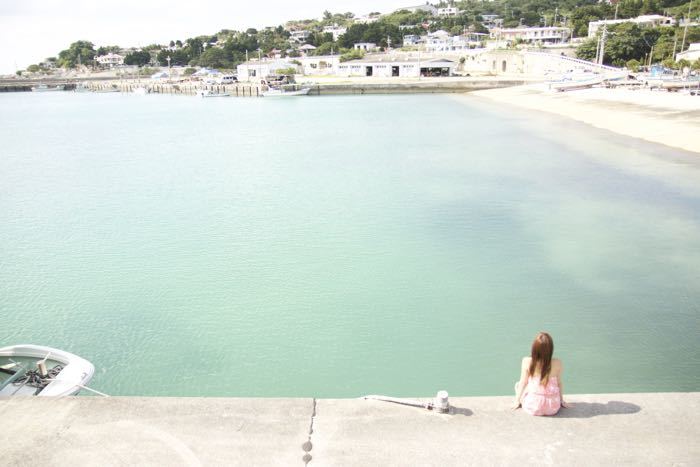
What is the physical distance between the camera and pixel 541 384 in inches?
182

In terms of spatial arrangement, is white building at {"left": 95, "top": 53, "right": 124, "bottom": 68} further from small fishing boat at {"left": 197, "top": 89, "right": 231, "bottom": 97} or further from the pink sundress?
the pink sundress

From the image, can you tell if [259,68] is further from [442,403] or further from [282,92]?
[442,403]

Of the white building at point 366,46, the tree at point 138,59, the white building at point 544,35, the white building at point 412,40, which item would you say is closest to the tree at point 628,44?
the white building at point 544,35

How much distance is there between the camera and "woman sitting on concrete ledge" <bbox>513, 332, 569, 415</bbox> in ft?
15.1

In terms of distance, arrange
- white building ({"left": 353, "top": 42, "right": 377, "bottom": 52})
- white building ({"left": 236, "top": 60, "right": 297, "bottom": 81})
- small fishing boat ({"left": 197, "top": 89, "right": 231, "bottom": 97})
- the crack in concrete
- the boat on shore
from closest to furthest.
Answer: the crack in concrete → small fishing boat ({"left": 197, "top": 89, "right": 231, "bottom": 97}) → white building ({"left": 236, "top": 60, "right": 297, "bottom": 81}) → the boat on shore → white building ({"left": 353, "top": 42, "right": 377, "bottom": 52})

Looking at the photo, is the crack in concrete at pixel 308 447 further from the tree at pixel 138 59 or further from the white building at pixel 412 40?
the tree at pixel 138 59

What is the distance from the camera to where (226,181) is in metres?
21.5

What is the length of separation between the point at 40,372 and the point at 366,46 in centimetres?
12204

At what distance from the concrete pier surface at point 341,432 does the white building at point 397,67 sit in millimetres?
82386

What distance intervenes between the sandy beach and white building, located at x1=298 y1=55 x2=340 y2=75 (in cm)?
5220

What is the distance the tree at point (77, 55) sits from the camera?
174375 millimetres

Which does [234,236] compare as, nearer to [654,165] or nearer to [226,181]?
[226,181]

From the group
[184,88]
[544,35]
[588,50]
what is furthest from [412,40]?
[184,88]

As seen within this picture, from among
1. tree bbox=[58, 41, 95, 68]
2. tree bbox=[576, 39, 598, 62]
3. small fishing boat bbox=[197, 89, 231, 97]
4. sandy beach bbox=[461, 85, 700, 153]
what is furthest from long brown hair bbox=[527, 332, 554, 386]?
tree bbox=[58, 41, 95, 68]
